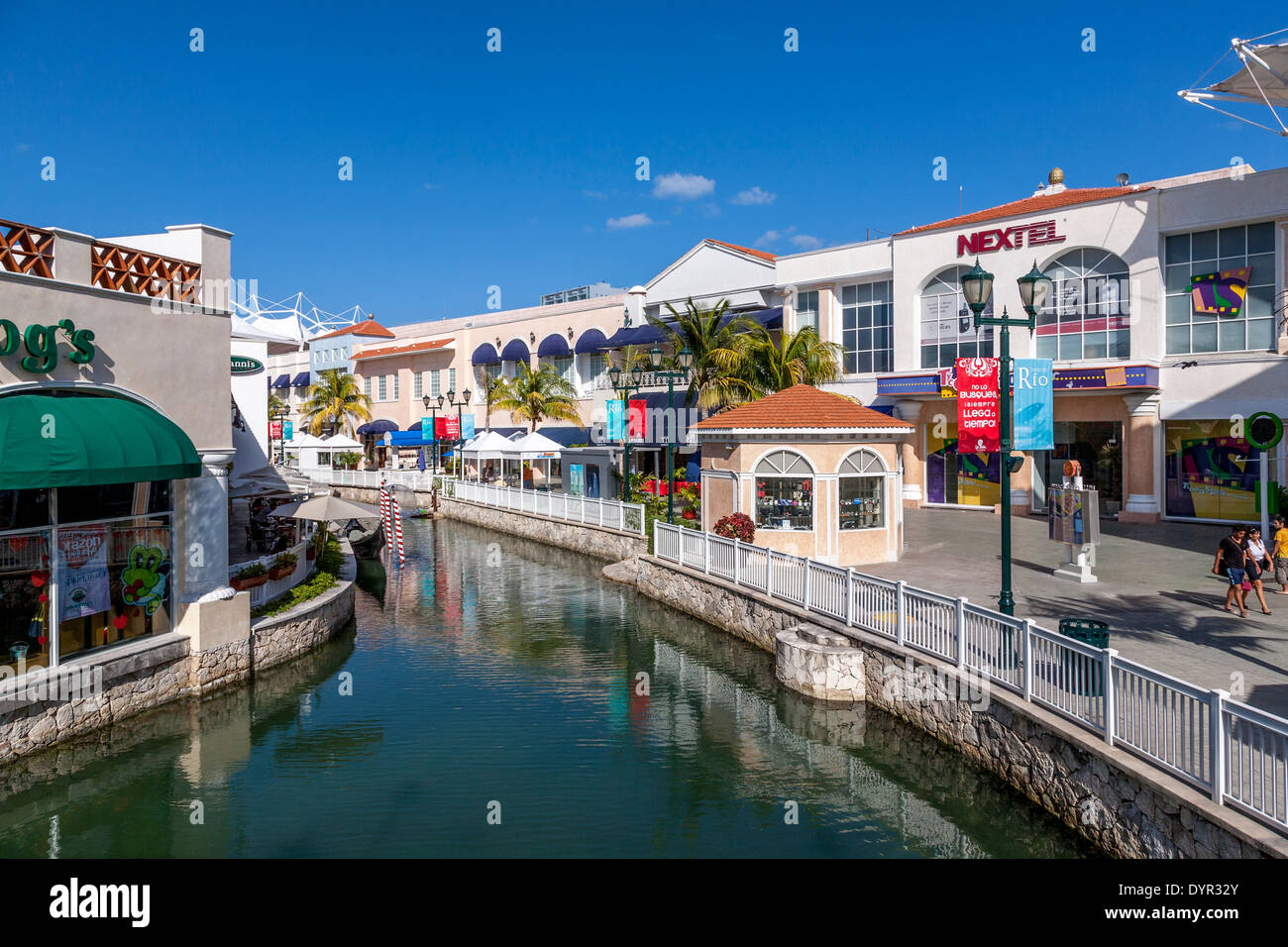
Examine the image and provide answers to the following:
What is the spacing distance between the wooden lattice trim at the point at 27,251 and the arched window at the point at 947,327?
1020 inches

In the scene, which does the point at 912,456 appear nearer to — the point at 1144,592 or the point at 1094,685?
the point at 1144,592

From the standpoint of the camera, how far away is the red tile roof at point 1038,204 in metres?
27.9

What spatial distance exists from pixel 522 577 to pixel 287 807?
1577 centimetres

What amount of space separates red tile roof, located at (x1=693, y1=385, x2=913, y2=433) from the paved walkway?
3325mm

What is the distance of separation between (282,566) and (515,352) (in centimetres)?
3355

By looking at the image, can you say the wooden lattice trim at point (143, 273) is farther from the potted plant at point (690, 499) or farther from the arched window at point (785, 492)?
the potted plant at point (690, 499)

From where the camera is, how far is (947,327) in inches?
1167

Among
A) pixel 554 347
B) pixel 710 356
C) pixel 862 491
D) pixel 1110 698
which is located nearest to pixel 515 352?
pixel 554 347

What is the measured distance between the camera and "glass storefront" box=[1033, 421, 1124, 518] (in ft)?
89.5

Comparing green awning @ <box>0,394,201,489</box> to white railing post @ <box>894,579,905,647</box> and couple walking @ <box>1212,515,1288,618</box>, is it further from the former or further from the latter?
couple walking @ <box>1212,515,1288,618</box>

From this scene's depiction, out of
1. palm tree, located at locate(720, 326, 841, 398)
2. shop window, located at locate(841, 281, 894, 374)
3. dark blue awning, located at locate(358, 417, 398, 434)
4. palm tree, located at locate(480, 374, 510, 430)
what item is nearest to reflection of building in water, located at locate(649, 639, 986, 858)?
palm tree, located at locate(720, 326, 841, 398)

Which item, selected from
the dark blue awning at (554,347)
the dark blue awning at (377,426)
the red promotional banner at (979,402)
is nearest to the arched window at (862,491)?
the red promotional banner at (979,402)
